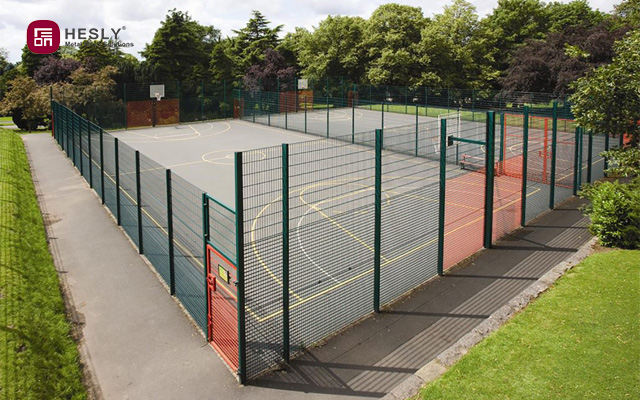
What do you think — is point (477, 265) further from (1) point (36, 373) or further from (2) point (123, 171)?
(2) point (123, 171)

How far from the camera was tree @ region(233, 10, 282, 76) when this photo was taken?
5628 cm

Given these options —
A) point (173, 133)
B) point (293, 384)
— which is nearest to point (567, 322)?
point (293, 384)

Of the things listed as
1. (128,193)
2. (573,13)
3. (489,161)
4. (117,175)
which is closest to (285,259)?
(489,161)

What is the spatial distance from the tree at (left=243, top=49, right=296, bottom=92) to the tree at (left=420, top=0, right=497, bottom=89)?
12749 millimetres

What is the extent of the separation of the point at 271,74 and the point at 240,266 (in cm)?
4733

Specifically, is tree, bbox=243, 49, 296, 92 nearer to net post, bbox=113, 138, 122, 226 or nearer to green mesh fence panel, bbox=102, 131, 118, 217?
green mesh fence panel, bbox=102, 131, 118, 217

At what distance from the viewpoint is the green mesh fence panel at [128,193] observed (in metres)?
12.8

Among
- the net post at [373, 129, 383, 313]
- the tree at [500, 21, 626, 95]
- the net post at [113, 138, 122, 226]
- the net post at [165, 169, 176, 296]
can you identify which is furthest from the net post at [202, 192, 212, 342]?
the tree at [500, 21, 626, 95]

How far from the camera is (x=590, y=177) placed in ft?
55.5

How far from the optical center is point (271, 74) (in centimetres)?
5209

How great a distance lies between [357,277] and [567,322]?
3.34 meters

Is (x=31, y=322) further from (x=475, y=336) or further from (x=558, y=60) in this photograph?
(x=558, y=60)

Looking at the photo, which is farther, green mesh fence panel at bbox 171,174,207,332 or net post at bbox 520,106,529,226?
net post at bbox 520,106,529,226

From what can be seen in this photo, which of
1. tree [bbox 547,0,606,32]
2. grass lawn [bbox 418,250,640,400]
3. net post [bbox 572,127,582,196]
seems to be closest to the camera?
grass lawn [bbox 418,250,640,400]
